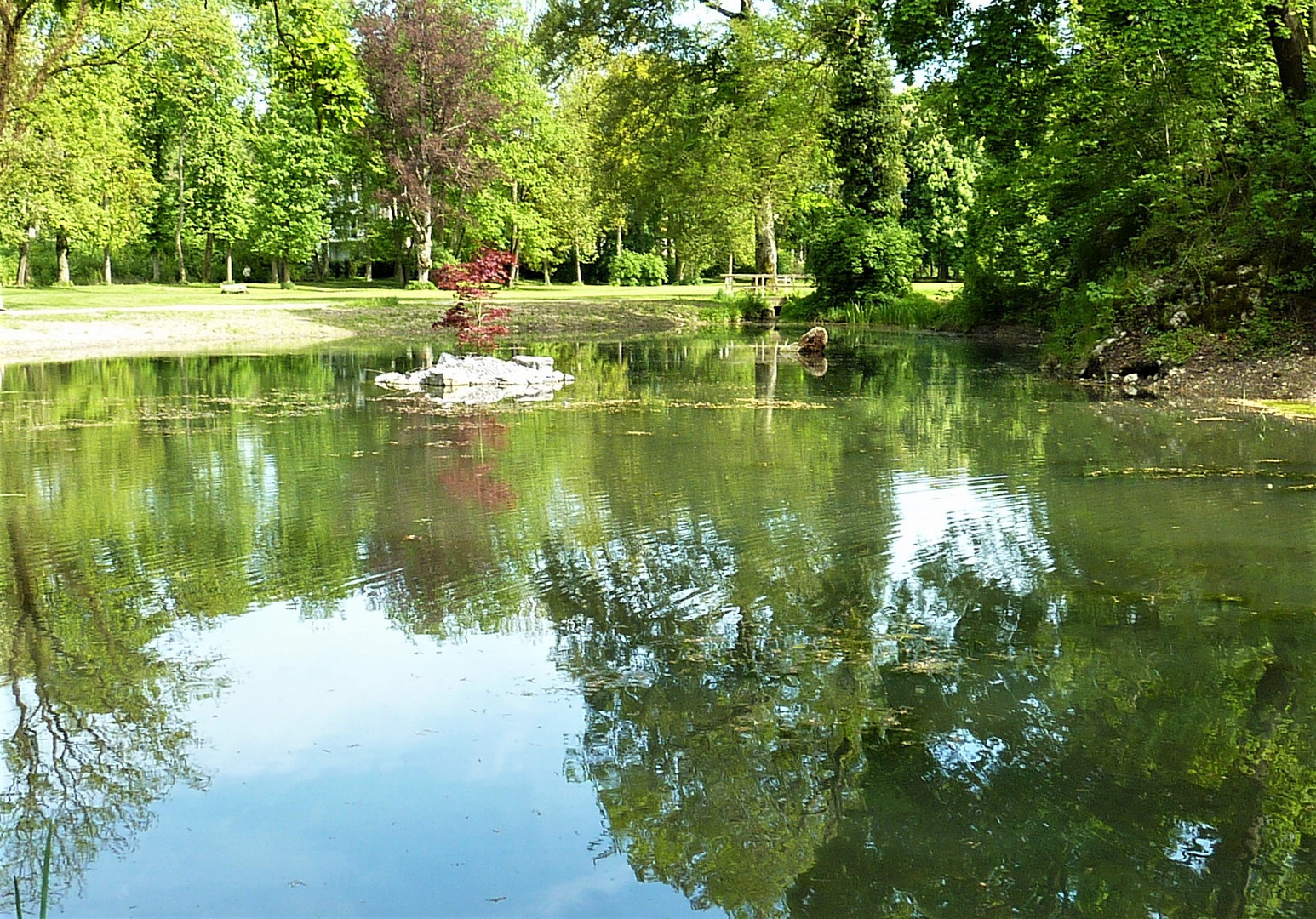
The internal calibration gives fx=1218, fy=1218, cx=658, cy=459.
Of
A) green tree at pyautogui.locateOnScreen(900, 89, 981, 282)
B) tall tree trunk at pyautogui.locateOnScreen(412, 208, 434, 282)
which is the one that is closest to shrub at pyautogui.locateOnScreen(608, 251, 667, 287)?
tall tree trunk at pyautogui.locateOnScreen(412, 208, 434, 282)

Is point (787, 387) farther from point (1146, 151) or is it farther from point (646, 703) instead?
point (646, 703)

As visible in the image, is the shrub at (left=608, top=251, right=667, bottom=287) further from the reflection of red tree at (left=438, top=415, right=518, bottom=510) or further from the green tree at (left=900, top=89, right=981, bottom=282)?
the reflection of red tree at (left=438, top=415, right=518, bottom=510)

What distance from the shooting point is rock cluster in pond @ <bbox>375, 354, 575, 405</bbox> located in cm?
1698

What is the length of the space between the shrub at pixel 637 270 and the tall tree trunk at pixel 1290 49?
44.1 m

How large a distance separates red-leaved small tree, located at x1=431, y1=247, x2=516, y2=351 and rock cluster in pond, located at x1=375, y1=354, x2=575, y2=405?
197 inches

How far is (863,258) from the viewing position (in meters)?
35.2

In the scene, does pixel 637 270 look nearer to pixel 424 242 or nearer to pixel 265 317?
pixel 424 242

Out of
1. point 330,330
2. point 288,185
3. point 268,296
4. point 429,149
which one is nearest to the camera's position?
point 330,330

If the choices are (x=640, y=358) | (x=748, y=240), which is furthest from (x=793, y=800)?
(x=748, y=240)

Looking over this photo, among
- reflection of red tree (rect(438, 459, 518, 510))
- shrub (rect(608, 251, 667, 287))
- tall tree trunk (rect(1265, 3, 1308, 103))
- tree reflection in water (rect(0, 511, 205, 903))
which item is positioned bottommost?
tree reflection in water (rect(0, 511, 205, 903))

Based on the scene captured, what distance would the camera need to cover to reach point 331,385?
1811cm

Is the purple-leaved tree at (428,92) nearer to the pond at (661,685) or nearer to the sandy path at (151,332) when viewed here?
the sandy path at (151,332)

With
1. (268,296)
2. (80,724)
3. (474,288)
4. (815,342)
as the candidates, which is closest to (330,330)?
(474,288)

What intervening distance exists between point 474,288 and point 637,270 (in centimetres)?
→ 3536
